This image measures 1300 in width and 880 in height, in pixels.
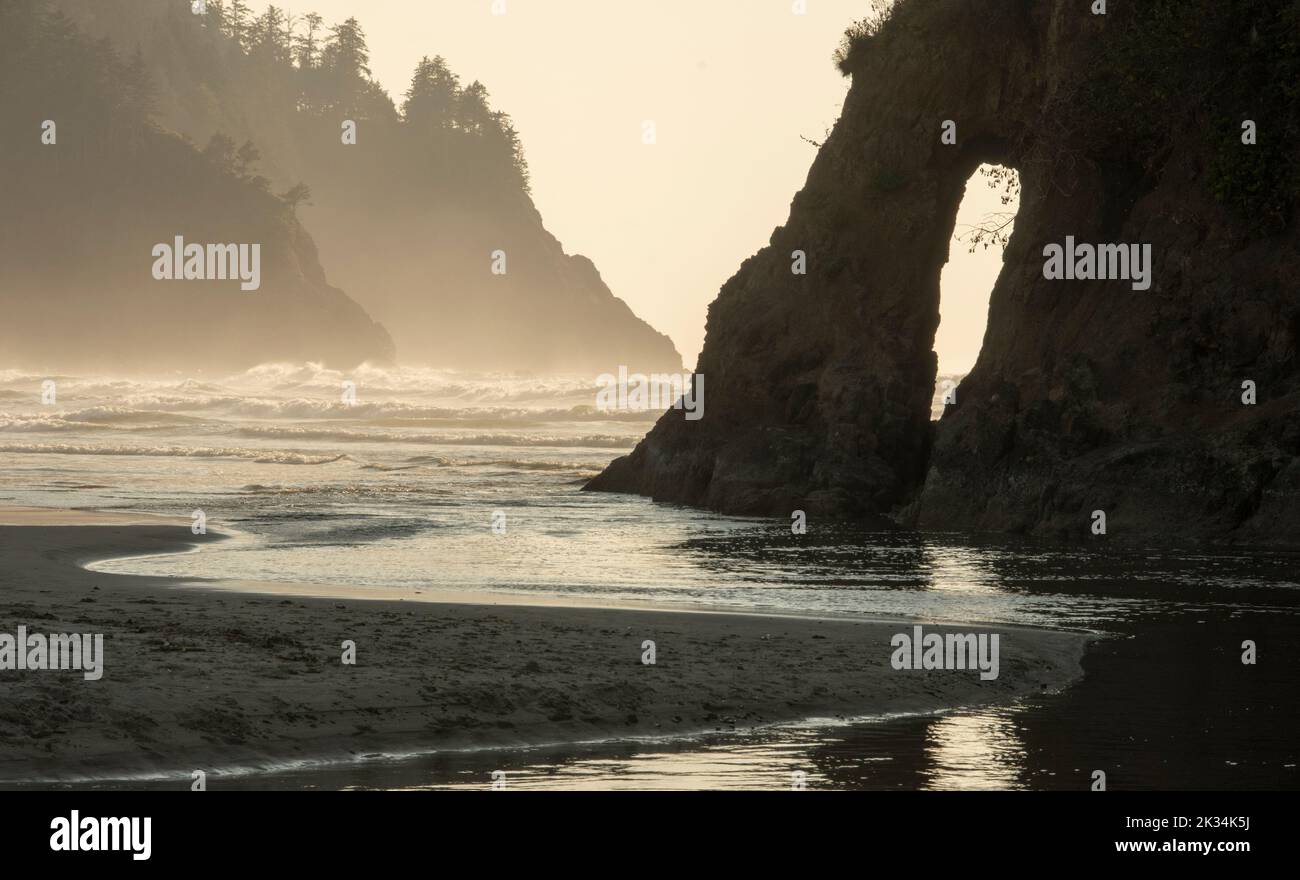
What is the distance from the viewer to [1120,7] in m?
24.9

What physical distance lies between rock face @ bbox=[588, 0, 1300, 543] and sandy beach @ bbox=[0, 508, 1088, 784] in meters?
9.69

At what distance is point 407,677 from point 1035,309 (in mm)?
17250

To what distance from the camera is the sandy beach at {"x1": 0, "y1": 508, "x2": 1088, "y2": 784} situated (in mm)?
9094

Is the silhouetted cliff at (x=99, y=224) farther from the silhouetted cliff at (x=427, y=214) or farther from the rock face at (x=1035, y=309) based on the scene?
the rock face at (x=1035, y=309)

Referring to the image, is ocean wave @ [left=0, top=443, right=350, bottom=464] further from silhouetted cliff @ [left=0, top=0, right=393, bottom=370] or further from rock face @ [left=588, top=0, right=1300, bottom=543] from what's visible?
silhouetted cliff @ [left=0, top=0, right=393, bottom=370]

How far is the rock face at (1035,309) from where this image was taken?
22344 mm

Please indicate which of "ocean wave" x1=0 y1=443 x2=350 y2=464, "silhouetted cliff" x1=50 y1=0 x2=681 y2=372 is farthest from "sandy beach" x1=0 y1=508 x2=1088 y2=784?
"silhouetted cliff" x1=50 y1=0 x2=681 y2=372

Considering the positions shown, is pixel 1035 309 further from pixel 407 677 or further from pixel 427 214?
pixel 427 214

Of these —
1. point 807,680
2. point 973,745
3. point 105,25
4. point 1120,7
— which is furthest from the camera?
point 105,25

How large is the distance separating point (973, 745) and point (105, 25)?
434ft

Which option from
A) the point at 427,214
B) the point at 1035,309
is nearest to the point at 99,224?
the point at 427,214

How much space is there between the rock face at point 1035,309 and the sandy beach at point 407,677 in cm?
969
